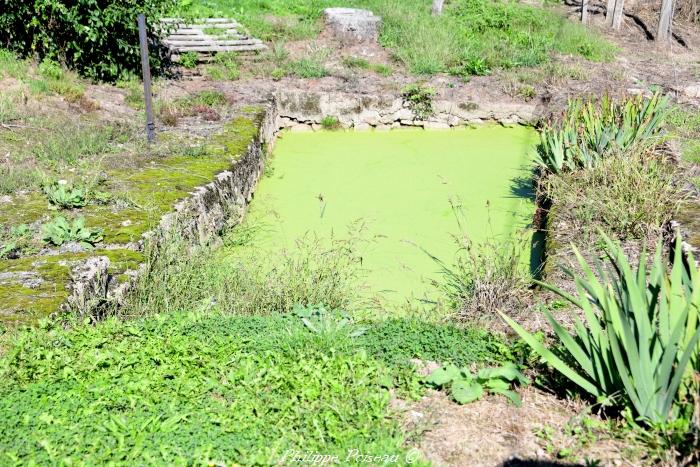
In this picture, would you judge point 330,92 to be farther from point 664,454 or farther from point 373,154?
point 664,454

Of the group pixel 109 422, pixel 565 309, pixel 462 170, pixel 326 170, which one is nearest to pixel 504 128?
pixel 462 170

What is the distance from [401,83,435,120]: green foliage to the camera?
34.2ft

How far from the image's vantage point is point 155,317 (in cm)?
436

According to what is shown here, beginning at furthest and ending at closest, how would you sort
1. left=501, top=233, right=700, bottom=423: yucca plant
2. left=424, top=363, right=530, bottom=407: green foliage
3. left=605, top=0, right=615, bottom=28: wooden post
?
1. left=605, top=0, right=615, bottom=28: wooden post
2. left=424, top=363, right=530, bottom=407: green foliage
3. left=501, top=233, right=700, bottom=423: yucca plant

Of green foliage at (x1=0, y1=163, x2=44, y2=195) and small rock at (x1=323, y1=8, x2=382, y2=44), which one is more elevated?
small rock at (x1=323, y1=8, x2=382, y2=44)

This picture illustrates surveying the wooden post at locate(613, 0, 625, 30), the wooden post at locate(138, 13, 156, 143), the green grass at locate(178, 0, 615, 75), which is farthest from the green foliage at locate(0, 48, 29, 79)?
the wooden post at locate(613, 0, 625, 30)

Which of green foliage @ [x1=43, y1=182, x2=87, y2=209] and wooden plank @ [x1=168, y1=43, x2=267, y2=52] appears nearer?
green foliage @ [x1=43, y1=182, x2=87, y2=209]

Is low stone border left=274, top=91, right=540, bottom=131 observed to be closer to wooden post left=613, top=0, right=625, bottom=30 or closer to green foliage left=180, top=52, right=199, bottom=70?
green foliage left=180, top=52, right=199, bottom=70

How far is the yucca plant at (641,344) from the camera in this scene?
125 inches

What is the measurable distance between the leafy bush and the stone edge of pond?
3.22 m

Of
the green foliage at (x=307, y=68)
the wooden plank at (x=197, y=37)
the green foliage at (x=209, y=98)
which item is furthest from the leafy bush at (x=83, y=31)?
the green foliage at (x=307, y=68)

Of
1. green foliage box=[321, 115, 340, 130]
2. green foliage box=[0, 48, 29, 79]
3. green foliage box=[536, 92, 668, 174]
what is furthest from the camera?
green foliage box=[321, 115, 340, 130]

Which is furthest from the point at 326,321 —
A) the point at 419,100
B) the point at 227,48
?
the point at 227,48

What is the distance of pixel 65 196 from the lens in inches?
227
